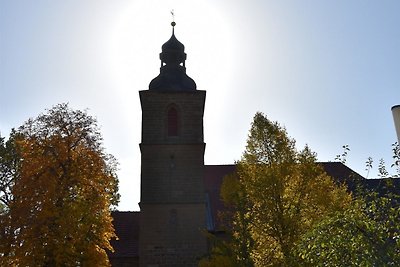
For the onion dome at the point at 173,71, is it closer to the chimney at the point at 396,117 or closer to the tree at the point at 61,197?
the tree at the point at 61,197

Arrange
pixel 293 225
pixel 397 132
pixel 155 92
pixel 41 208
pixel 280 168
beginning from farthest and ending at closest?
pixel 155 92
pixel 41 208
pixel 280 168
pixel 293 225
pixel 397 132

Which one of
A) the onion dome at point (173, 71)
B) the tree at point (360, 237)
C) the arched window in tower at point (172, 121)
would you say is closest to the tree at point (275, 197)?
the tree at point (360, 237)

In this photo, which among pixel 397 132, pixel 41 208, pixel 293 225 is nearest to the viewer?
pixel 397 132

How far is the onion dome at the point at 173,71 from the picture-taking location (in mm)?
22078

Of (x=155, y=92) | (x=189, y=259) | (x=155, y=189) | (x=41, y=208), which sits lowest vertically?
(x=189, y=259)

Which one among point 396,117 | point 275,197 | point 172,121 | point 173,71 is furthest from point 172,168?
point 396,117

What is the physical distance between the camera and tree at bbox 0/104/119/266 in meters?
14.3

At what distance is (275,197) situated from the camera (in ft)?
43.7

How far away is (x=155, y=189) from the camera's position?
20.2 meters

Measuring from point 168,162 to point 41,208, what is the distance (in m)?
7.13

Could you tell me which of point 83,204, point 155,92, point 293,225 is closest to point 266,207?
point 293,225

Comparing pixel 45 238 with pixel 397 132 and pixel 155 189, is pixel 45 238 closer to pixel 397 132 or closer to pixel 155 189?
pixel 155 189

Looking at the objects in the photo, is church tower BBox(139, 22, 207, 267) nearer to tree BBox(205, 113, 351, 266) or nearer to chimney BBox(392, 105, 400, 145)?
tree BBox(205, 113, 351, 266)

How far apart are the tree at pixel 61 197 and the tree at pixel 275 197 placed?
4647 mm
